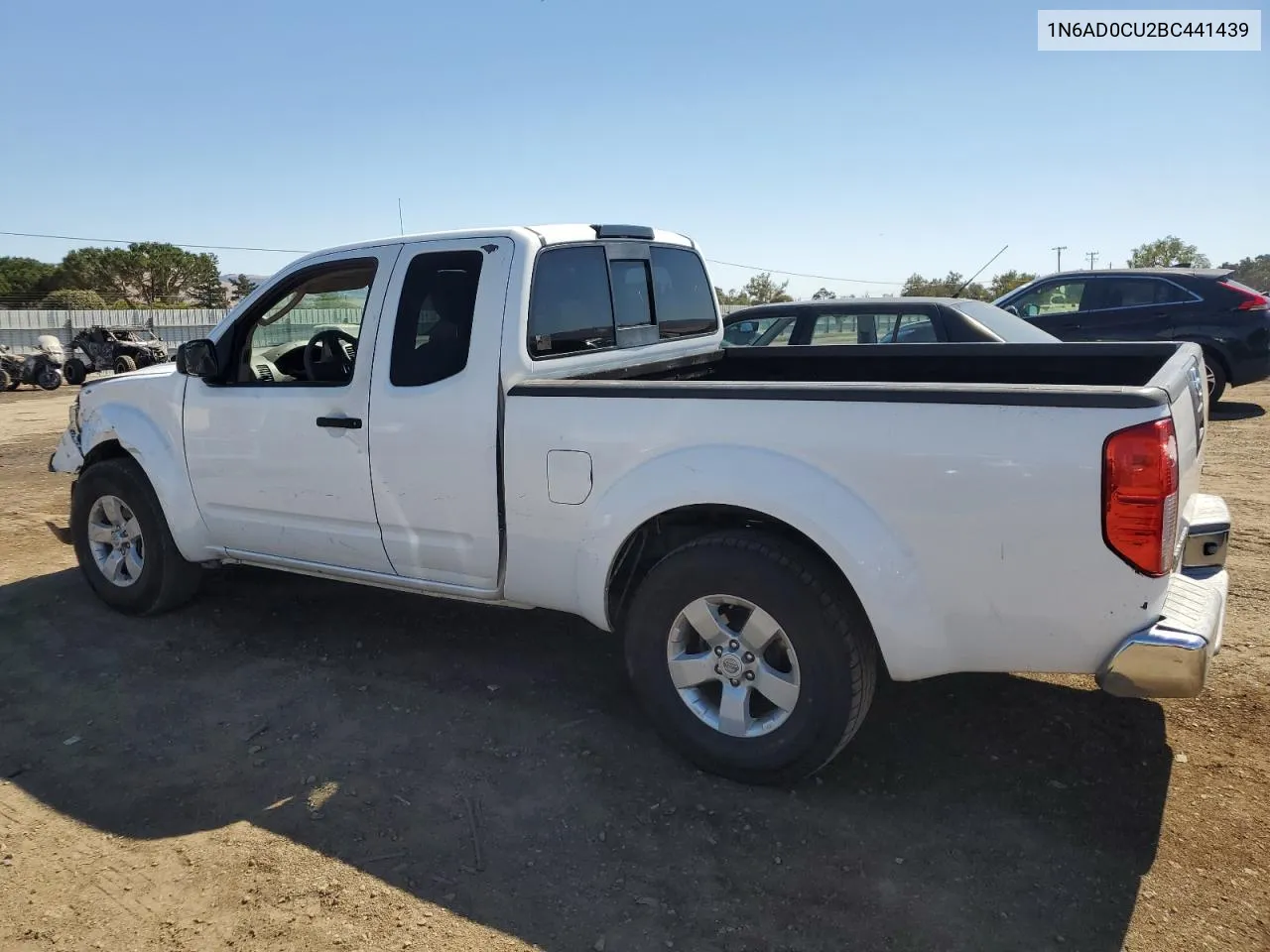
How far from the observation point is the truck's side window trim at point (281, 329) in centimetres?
423

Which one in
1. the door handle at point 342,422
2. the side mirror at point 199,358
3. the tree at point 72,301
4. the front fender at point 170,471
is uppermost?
the tree at point 72,301

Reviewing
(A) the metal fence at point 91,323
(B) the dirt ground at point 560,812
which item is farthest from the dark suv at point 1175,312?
(A) the metal fence at point 91,323

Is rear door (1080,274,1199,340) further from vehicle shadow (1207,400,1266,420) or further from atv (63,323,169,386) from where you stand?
atv (63,323,169,386)

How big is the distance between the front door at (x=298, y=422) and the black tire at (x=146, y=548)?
1.32ft

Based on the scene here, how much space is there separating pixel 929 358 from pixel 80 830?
4.08m

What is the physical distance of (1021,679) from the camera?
4020mm

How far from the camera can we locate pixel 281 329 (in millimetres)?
4578

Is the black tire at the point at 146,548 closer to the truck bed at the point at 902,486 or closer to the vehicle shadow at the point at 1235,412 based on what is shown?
the truck bed at the point at 902,486

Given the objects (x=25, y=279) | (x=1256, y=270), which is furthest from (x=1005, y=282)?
(x=25, y=279)

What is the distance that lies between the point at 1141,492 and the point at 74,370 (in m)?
24.5

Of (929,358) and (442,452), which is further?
(929,358)

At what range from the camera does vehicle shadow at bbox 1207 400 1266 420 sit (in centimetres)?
1108

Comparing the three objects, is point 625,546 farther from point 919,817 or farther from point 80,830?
point 80,830

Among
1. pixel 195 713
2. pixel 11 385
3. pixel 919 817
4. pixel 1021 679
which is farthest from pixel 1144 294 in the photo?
pixel 11 385
